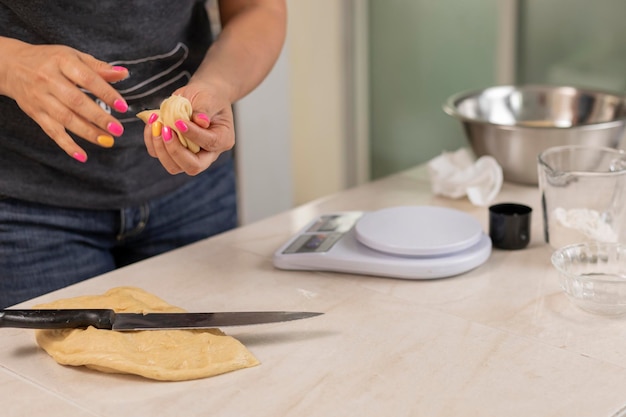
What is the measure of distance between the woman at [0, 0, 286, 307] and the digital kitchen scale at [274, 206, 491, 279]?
0.18m

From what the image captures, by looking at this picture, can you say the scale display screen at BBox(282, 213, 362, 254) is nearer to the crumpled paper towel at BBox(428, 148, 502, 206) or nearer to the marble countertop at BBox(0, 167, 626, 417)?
the marble countertop at BBox(0, 167, 626, 417)

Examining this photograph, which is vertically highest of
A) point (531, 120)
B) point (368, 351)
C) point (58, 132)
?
point (58, 132)

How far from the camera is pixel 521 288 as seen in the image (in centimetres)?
106

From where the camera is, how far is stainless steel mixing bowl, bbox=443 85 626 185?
55.6 inches

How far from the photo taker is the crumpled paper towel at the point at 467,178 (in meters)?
1.38

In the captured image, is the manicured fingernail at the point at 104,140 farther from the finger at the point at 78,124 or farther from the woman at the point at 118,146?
the woman at the point at 118,146

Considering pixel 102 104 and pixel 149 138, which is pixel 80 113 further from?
pixel 102 104

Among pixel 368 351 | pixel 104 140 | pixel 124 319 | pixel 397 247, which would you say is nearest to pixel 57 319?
pixel 124 319

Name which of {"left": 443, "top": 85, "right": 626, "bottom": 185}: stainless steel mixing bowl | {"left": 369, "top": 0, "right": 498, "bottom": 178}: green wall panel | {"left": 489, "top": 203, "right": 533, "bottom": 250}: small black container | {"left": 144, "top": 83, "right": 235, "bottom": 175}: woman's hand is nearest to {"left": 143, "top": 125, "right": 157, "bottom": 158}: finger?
{"left": 144, "top": 83, "right": 235, "bottom": 175}: woman's hand

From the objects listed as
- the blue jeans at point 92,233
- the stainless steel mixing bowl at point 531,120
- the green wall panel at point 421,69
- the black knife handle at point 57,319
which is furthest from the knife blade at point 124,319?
the green wall panel at point 421,69

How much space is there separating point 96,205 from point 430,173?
1.80ft

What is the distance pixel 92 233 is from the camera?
1.29 metres

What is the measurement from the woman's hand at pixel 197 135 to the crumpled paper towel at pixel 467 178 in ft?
1.55

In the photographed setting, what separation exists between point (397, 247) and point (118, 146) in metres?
0.44
